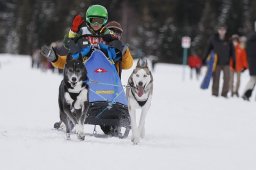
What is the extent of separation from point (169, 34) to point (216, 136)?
64.8 metres

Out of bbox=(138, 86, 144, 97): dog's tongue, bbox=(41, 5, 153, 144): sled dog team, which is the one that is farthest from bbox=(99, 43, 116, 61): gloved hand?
bbox=(138, 86, 144, 97): dog's tongue

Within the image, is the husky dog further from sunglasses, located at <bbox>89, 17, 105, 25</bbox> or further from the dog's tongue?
sunglasses, located at <bbox>89, 17, 105, 25</bbox>

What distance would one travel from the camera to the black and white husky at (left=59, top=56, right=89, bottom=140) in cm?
772

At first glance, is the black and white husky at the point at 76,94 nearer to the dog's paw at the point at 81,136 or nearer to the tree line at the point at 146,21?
the dog's paw at the point at 81,136

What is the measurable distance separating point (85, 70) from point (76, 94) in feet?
1.00

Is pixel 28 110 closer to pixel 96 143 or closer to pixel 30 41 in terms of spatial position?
pixel 96 143

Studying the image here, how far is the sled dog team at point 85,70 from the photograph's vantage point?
307 inches

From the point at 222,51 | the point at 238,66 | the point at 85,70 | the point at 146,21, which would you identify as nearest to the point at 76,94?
the point at 85,70

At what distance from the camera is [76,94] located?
7789 millimetres

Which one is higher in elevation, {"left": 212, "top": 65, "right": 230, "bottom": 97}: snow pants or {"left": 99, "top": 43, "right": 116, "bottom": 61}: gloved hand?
{"left": 99, "top": 43, "right": 116, "bottom": 61}: gloved hand

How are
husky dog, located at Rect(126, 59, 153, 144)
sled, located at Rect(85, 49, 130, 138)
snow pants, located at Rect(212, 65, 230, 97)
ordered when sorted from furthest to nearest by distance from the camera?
snow pants, located at Rect(212, 65, 230, 97) → sled, located at Rect(85, 49, 130, 138) → husky dog, located at Rect(126, 59, 153, 144)

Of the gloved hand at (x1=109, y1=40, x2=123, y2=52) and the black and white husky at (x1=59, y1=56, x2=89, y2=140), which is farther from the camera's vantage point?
the gloved hand at (x1=109, y1=40, x2=123, y2=52)

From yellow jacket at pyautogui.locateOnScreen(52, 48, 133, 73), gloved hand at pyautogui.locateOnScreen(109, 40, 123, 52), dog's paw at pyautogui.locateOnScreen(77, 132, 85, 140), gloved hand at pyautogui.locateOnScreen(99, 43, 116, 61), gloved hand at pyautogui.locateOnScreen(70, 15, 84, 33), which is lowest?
dog's paw at pyautogui.locateOnScreen(77, 132, 85, 140)

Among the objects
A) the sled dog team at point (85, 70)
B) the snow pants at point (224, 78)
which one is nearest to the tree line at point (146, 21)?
the snow pants at point (224, 78)
